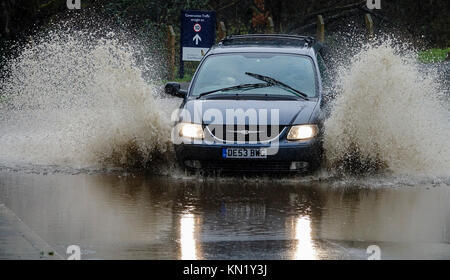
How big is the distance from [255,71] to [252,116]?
1.55 meters

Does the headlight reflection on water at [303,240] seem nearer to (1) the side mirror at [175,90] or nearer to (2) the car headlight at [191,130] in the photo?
(2) the car headlight at [191,130]

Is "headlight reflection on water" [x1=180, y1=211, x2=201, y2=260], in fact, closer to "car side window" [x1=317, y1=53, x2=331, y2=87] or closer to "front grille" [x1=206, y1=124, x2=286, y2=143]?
"front grille" [x1=206, y1=124, x2=286, y2=143]

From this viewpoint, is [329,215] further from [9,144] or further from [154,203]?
[9,144]

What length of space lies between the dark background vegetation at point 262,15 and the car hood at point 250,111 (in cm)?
1861

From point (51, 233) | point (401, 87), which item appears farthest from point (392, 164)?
point (51, 233)

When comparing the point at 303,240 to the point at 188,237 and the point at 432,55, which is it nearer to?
the point at 188,237

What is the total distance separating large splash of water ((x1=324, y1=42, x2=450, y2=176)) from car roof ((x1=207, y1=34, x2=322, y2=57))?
2.17 ft

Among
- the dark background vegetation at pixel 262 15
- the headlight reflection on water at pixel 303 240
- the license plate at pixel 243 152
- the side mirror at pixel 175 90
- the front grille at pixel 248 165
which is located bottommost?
the headlight reflection on water at pixel 303 240

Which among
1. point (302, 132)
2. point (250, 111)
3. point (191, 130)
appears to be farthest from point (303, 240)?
point (191, 130)

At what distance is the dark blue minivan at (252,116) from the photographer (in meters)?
13.6

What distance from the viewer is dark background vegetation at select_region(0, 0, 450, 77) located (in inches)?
1316

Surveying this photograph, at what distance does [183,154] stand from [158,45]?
74.4 ft

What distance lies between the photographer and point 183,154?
13859 millimetres

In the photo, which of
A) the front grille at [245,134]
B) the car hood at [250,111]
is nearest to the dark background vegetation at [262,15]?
the car hood at [250,111]
